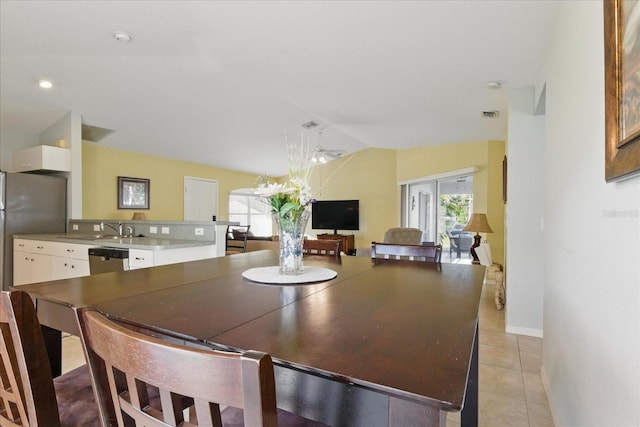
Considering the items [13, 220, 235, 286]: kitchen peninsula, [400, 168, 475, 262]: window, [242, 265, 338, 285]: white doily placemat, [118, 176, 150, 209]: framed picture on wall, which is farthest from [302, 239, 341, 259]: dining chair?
[118, 176, 150, 209]: framed picture on wall

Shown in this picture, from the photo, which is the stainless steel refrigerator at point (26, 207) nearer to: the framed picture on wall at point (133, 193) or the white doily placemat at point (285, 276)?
the framed picture on wall at point (133, 193)

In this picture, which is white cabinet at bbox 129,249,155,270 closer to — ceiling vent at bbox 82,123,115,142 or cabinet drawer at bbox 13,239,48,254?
cabinet drawer at bbox 13,239,48,254

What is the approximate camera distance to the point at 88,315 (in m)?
0.62

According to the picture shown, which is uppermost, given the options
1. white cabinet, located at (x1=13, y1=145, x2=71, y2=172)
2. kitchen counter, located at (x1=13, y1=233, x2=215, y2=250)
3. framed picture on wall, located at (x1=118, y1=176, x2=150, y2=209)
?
white cabinet, located at (x1=13, y1=145, x2=71, y2=172)

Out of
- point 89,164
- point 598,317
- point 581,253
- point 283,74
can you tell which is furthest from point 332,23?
point 89,164

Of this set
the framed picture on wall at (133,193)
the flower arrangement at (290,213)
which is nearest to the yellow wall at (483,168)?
the flower arrangement at (290,213)

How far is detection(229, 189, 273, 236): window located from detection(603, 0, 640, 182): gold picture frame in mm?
7257

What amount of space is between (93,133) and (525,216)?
596 centimetres

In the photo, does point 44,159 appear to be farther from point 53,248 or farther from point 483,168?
point 483,168

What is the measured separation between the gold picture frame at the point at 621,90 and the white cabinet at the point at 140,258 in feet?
10.2

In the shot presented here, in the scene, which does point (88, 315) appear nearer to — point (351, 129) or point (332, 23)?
point (332, 23)

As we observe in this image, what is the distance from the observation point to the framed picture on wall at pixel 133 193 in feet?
18.9

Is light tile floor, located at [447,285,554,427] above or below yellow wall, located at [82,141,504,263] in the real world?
below

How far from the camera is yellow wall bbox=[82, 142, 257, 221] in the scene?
5352 millimetres
